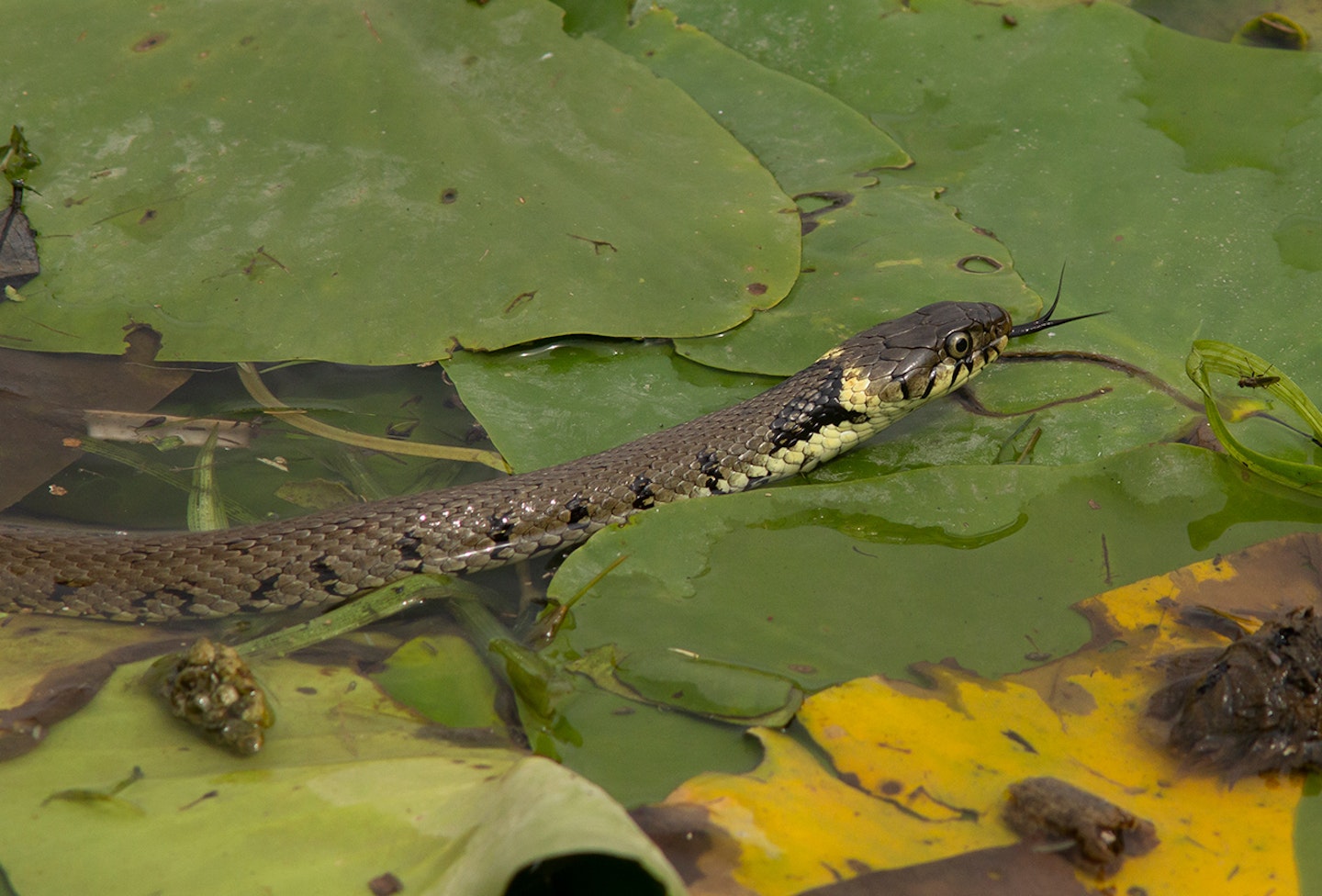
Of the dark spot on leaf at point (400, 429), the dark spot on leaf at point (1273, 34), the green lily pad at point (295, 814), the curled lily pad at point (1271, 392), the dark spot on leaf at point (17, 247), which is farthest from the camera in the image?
the dark spot on leaf at point (1273, 34)

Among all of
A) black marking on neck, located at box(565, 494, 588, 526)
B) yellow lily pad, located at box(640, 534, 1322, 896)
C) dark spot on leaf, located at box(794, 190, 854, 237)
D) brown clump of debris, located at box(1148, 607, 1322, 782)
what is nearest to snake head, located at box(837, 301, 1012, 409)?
dark spot on leaf, located at box(794, 190, 854, 237)

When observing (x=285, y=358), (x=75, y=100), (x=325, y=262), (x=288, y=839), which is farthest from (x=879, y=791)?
(x=75, y=100)

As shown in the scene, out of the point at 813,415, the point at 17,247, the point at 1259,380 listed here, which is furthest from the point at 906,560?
the point at 17,247

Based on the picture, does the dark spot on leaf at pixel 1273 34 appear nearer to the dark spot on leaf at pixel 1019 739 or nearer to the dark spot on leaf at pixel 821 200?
the dark spot on leaf at pixel 821 200

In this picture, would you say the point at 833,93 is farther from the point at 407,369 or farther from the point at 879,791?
the point at 879,791

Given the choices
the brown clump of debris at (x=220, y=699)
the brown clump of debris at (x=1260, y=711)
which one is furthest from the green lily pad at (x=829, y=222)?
the brown clump of debris at (x=220, y=699)

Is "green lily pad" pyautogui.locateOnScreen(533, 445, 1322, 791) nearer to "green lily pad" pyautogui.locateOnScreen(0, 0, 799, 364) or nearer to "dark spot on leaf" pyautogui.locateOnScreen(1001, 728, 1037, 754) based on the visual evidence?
"dark spot on leaf" pyautogui.locateOnScreen(1001, 728, 1037, 754)

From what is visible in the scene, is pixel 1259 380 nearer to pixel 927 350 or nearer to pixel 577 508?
pixel 927 350
